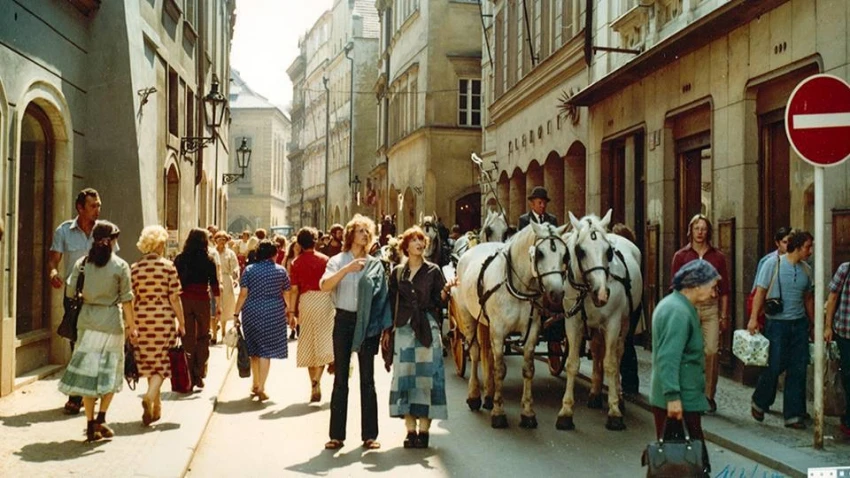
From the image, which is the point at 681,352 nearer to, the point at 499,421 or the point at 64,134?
the point at 499,421

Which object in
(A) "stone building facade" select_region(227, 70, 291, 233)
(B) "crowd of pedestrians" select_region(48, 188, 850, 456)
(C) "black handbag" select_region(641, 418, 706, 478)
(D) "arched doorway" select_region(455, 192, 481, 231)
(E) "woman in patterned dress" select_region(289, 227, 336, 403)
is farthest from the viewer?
(A) "stone building facade" select_region(227, 70, 291, 233)

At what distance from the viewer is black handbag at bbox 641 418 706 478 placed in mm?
5828

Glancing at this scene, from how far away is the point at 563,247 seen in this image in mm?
9930

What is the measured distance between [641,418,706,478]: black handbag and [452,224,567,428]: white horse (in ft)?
12.6

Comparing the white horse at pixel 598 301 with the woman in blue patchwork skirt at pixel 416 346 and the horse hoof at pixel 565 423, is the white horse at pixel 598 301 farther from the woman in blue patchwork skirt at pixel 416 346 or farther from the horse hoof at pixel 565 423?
the woman in blue patchwork skirt at pixel 416 346

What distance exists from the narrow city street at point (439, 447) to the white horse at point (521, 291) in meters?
0.41

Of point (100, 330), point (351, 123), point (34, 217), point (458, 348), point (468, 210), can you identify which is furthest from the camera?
point (351, 123)

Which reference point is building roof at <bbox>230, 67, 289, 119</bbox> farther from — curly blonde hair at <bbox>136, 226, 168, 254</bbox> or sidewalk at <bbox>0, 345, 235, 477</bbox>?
curly blonde hair at <bbox>136, 226, 168, 254</bbox>

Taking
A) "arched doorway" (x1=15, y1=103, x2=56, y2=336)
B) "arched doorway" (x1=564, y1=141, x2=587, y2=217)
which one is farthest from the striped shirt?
"arched doorway" (x1=564, y1=141, x2=587, y2=217)

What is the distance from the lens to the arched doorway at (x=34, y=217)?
1261 cm

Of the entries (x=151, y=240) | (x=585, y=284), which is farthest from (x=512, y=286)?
(x=151, y=240)

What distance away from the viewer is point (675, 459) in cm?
584

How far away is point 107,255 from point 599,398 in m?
5.45

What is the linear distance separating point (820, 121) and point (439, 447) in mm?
4221
